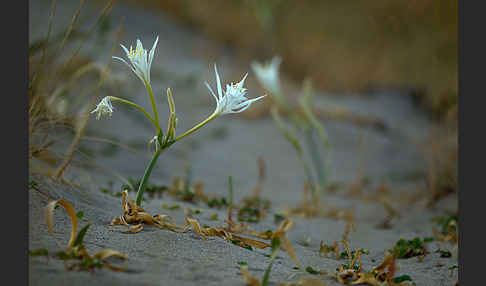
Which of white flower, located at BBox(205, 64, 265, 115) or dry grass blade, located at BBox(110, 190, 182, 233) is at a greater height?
white flower, located at BBox(205, 64, 265, 115)

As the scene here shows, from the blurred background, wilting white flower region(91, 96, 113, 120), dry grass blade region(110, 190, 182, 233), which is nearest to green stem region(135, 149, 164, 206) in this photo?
dry grass blade region(110, 190, 182, 233)

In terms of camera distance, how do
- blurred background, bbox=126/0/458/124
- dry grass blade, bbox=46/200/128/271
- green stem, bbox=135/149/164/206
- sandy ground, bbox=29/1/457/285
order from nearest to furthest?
dry grass blade, bbox=46/200/128/271 < sandy ground, bbox=29/1/457/285 < green stem, bbox=135/149/164/206 < blurred background, bbox=126/0/458/124

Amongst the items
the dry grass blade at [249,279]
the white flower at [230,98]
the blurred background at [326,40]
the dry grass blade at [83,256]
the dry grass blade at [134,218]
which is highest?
the blurred background at [326,40]

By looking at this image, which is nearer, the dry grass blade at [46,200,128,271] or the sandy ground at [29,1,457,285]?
the dry grass blade at [46,200,128,271]

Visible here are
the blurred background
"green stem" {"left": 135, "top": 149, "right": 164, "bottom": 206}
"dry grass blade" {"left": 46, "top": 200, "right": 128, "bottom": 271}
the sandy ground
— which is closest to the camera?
"dry grass blade" {"left": 46, "top": 200, "right": 128, "bottom": 271}

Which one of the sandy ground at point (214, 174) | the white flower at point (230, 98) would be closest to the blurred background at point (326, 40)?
the sandy ground at point (214, 174)

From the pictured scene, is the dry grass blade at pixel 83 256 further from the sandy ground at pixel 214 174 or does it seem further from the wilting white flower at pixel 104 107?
the wilting white flower at pixel 104 107

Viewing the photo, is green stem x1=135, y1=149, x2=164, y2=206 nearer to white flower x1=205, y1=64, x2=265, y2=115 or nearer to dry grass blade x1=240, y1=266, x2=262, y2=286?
white flower x1=205, y1=64, x2=265, y2=115

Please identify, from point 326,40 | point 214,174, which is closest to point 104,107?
point 214,174

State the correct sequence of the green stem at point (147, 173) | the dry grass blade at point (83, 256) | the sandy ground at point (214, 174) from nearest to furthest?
the dry grass blade at point (83, 256) → the sandy ground at point (214, 174) → the green stem at point (147, 173)
